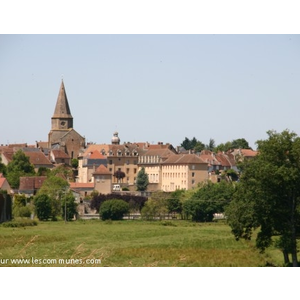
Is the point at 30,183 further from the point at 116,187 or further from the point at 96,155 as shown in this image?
the point at 96,155

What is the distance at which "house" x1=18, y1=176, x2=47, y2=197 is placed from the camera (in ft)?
267

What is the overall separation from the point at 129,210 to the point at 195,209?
16.9ft

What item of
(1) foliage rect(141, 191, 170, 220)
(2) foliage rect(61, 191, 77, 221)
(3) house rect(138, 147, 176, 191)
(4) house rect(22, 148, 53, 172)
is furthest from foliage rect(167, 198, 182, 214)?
(3) house rect(138, 147, 176, 191)

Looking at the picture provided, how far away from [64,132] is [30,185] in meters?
44.8

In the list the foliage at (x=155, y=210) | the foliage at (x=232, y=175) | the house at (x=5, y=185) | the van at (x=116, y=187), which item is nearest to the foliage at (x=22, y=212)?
the foliage at (x=155, y=210)

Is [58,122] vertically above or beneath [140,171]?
above

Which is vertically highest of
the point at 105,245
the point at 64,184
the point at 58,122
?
the point at 58,122

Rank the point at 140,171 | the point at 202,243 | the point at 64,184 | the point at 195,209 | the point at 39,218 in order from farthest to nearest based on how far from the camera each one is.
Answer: the point at 140,171, the point at 64,184, the point at 195,209, the point at 39,218, the point at 202,243

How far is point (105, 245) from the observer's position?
3531 cm

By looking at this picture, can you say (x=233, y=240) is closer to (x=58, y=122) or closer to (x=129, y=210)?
(x=129, y=210)

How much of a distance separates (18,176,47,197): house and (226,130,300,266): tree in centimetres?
5075

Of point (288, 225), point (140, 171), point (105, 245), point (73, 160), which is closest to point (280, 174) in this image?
point (288, 225)

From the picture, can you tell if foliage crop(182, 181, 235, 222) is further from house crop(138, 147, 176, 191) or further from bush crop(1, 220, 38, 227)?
house crop(138, 147, 176, 191)

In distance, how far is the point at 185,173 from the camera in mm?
105812
